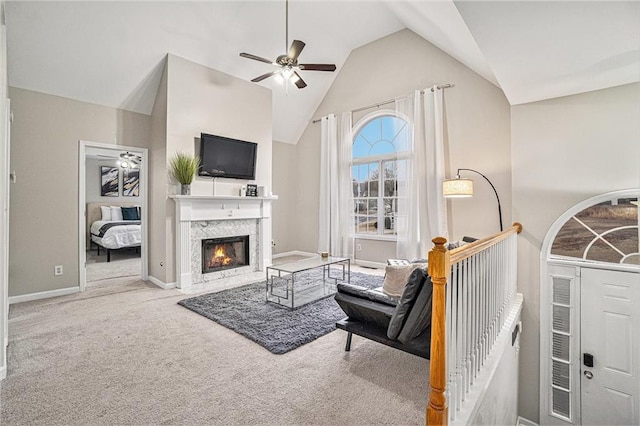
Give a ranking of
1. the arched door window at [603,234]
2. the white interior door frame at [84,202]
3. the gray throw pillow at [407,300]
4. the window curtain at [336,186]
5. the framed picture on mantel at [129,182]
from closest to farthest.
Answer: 1. the gray throw pillow at [407,300]
2. the arched door window at [603,234]
3. the white interior door frame at [84,202]
4. the window curtain at [336,186]
5. the framed picture on mantel at [129,182]

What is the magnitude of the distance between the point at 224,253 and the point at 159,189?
4.65 feet

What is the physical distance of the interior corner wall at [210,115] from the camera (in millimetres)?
4430

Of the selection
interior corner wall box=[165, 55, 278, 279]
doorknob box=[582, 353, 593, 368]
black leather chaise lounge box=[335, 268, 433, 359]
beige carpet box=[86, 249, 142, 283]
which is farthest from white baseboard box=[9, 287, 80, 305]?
doorknob box=[582, 353, 593, 368]

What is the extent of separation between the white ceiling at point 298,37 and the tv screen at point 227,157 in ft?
3.71

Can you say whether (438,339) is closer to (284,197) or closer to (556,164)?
(556,164)

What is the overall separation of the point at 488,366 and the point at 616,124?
2.61 metres

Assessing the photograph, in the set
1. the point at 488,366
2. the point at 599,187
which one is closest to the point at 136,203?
the point at 488,366

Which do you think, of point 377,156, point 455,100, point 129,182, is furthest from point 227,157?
point 129,182

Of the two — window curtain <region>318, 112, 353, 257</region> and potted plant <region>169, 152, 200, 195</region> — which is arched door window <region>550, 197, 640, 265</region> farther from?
potted plant <region>169, 152, 200, 195</region>

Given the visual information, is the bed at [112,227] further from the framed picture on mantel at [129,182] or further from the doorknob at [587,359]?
the doorknob at [587,359]

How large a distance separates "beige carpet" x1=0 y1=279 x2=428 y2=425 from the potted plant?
1.92m

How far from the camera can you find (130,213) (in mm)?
8008

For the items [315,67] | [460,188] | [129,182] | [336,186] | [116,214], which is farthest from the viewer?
[129,182]

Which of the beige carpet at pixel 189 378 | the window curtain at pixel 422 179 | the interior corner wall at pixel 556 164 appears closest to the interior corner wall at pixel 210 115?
the beige carpet at pixel 189 378
